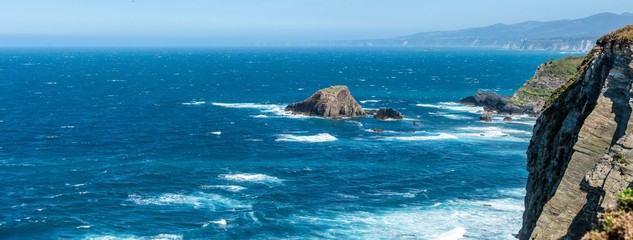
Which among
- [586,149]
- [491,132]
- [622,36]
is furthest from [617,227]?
[491,132]

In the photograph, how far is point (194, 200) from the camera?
7581 centimetres

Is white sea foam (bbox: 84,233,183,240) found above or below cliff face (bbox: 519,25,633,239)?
below

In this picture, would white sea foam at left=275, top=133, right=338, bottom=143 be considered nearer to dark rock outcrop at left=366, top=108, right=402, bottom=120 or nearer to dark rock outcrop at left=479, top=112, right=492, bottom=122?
dark rock outcrop at left=366, top=108, right=402, bottom=120

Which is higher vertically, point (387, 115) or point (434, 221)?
point (387, 115)

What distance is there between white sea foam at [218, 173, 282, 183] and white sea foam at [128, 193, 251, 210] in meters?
8.44

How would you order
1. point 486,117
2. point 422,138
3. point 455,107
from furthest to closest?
point 455,107, point 486,117, point 422,138

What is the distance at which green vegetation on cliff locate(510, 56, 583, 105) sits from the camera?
518ft

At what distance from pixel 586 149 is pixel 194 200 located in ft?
161

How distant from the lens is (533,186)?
160ft

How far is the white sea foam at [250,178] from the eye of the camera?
85.8 m

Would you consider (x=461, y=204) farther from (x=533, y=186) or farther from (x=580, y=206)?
(x=580, y=206)

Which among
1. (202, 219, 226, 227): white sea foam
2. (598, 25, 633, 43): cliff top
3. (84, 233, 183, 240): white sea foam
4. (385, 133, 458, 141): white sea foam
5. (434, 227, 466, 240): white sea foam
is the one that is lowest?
(84, 233, 183, 240): white sea foam

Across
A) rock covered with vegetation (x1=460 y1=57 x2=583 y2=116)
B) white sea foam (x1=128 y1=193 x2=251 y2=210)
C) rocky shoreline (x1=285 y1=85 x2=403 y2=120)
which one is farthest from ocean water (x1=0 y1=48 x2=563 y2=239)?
rock covered with vegetation (x1=460 y1=57 x2=583 y2=116)

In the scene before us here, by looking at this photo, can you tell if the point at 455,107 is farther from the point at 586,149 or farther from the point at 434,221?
the point at 586,149
